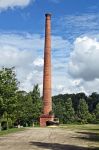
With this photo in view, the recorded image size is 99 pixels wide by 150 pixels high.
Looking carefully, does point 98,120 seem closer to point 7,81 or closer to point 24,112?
point 24,112

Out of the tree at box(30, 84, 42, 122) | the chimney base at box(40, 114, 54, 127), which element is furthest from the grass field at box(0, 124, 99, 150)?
the tree at box(30, 84, 42, 122)

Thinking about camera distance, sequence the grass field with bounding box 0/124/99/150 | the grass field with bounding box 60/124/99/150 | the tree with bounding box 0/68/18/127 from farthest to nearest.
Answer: the tree with bounding box 0/68/18/127 < the grass field with bounding box 60/124/99/150 < the grass field with bounding box 0/124/99/150

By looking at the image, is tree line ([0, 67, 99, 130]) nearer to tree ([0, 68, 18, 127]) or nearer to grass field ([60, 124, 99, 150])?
tree ([0, 68, 18, 127])

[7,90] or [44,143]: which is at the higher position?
[7,90]

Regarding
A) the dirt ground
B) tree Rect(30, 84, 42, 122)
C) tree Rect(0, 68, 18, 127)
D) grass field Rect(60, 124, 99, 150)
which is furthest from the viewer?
tree Rect(30, 84, 42, 122)

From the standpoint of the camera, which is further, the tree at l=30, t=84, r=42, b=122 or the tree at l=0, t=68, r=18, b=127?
the tree at l=30, t=84, r=42, b=122

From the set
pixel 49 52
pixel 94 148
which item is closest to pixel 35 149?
pixel 94 148

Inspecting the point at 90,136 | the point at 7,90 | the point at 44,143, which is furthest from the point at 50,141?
the point at 7,90

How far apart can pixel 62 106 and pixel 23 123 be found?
37.0 meters

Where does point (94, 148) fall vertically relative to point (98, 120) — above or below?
below

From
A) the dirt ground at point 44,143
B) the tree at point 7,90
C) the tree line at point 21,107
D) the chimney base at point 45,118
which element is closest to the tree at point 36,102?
the tree line at point 21,107

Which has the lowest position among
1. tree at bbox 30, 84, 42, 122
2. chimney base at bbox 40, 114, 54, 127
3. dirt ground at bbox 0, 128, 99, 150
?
dirt ground at bbox 0, 128, 99, 150

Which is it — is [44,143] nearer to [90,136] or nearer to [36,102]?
[90,136]

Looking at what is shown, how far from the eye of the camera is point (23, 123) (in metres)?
104
